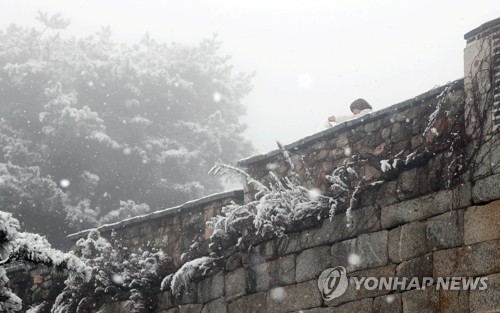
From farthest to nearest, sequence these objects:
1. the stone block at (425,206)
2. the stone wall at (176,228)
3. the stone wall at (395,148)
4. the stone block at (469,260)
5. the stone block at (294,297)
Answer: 1. the stone wall at (176,228)
2. the stone block at (294,297)
3. the stone wall at (395,148)
4. the stone block at (425,206)
5. the stone block at (469,260)

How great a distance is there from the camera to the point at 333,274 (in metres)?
6.21

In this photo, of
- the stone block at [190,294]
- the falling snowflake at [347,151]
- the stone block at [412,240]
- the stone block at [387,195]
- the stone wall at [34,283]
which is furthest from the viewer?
the stone wall at [34,283]

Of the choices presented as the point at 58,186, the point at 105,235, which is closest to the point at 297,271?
the point at 105,235

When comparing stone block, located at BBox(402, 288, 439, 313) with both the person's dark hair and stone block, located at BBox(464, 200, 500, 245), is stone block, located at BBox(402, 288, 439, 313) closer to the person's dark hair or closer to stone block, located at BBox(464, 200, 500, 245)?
stone block, located at BBox(464, 200, 500, 245)

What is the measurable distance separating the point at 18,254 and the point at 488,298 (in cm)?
344

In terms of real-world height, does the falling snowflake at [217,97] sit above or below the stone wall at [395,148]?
above

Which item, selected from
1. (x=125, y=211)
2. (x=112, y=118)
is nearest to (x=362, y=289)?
(x=125, y=211)

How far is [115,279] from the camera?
796 centimetres

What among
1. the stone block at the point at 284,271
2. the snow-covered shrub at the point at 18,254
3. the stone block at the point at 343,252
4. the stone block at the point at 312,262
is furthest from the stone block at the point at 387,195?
the snow-covered shrub at the point at 18,254

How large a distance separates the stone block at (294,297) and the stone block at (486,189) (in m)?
1.72

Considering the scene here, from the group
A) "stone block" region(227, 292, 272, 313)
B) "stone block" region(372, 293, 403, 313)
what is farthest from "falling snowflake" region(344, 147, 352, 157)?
"stone block" region(227, 292, 272, 313)

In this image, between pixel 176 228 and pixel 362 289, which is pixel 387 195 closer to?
pixel 362 289

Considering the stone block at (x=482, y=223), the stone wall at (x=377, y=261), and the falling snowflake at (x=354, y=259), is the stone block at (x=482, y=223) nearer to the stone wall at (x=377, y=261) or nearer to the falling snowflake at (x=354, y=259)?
the stone wall at (x=377, y=261)

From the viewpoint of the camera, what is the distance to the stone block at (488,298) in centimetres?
492
